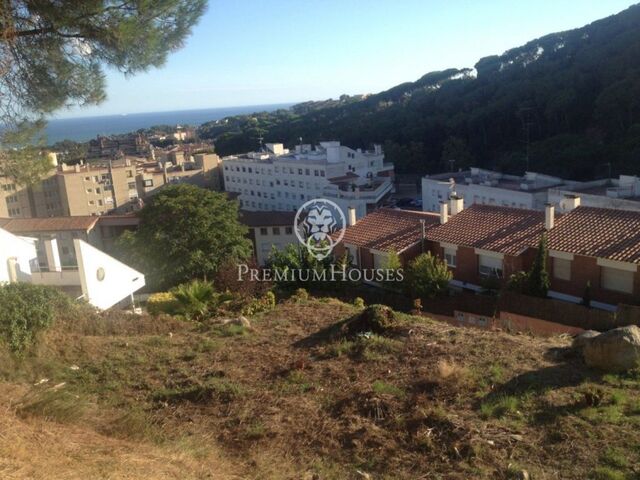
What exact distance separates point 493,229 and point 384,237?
13.3 feet

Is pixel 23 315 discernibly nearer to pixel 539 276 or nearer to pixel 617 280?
pixel 539 276

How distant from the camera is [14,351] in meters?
9.96

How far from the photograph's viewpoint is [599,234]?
17.4 meters

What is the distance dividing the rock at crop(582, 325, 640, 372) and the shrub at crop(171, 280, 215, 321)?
34.3ft

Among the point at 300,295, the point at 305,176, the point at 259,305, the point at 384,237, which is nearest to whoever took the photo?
the point at 259,305

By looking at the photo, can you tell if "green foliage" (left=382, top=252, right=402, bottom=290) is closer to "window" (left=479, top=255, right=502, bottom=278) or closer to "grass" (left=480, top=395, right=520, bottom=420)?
"window" (left=479, top=255, right=502, bottom=278)

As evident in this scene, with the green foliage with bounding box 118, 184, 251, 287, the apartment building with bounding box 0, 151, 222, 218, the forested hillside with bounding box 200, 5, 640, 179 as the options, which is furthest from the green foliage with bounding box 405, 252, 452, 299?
the apartment building with bounding box 0, 151, 222, 218

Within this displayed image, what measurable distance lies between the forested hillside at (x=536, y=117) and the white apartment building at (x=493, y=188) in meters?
13.3

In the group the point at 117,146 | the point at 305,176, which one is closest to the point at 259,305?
the point at 305,176

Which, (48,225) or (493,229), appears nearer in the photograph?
(493,229)

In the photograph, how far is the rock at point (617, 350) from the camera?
882cm

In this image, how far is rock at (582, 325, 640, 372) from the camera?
28.9 feet

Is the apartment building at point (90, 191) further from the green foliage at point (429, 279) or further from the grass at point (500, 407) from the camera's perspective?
the grass at point (500, 407)

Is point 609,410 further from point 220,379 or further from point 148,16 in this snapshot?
point 148,16
